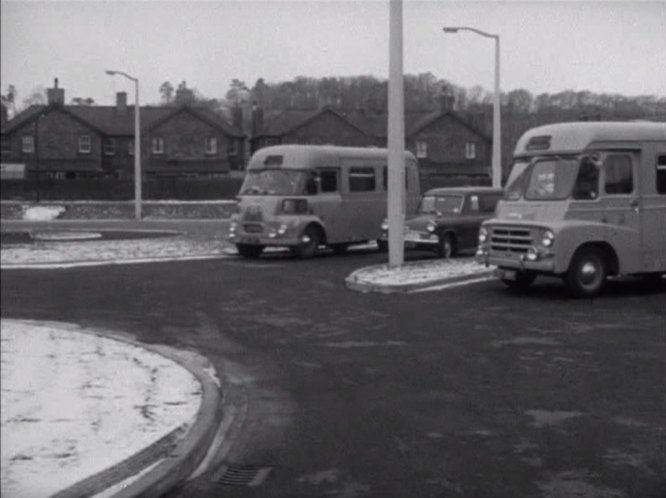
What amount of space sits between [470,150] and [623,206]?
237cm

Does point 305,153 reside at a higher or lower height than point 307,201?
higher

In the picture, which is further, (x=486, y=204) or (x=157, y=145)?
(x=486, y=204)

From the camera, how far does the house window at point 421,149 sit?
954 cm

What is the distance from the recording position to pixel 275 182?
23.3 metres

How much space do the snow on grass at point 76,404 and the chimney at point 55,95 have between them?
175 centimetres

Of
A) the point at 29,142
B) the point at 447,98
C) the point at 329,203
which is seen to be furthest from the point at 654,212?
the point at 329,203

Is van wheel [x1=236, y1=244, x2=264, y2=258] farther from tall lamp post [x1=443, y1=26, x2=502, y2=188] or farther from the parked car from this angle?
tall lamp post [x1=443, y1=26, x2=502, y2=188]

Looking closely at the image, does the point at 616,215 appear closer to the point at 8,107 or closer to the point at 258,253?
the point at 8,107

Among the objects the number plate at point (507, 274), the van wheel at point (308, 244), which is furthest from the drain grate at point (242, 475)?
the van wheel at point (308, 244)

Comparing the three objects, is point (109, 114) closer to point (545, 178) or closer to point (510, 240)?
point (545, 178)

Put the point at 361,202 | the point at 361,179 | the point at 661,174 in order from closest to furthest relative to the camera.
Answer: the point at 661,174, the point at 361,202, the point at 361,179

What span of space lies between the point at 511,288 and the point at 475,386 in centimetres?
666

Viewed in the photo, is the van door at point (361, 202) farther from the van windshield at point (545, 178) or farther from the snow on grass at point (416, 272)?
the van windshield at point (545, 178)

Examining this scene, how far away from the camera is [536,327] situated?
10.5 metres
